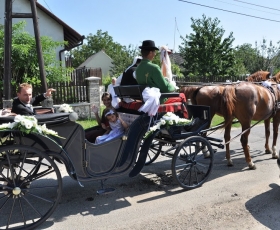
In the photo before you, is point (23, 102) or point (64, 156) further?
point (23, 102)

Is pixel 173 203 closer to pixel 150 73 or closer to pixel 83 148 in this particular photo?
pixel 83 148

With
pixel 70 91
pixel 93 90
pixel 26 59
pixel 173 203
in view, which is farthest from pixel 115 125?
pixel 26 59

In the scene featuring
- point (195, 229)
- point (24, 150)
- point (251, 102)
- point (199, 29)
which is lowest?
point (195, 229)

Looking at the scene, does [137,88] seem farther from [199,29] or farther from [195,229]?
[199,29]

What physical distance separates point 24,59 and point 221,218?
893 cm

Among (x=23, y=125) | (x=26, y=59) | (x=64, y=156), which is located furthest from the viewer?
(x=26, y=59)

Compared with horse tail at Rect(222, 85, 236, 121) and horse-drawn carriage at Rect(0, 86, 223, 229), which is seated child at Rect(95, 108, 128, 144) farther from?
horse tail at Rect(222, 85, 236, 121)

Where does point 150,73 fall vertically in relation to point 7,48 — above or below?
below

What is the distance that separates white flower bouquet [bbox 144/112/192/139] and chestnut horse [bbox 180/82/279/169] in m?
1.25

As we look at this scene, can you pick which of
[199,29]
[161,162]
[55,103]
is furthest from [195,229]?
[199,29]

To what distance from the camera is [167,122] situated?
4137mm

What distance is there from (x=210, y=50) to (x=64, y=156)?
1767cm

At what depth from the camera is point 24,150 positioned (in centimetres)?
314

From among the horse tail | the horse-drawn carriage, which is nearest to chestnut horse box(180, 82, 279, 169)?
the horse tail
